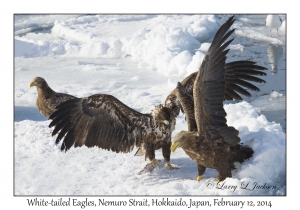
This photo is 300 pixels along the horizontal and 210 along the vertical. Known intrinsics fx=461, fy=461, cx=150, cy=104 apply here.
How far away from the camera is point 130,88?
30.7ft

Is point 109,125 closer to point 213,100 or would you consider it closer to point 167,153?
point 167,153

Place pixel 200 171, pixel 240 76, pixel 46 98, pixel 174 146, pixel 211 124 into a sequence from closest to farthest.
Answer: pixel 174 146, pixel 211 124, pixel 200 171, pixel 240 76, pixel 46 98

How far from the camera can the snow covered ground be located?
5.12m

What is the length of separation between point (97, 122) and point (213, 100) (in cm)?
138

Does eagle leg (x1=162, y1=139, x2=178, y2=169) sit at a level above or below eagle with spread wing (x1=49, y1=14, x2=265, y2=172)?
below

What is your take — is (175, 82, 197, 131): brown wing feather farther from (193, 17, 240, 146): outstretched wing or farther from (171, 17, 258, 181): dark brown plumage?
(193, 17, 240, 146): outstretched wing

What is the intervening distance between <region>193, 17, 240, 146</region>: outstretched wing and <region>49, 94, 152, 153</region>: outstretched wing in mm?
862

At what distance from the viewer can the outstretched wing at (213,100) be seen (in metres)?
4.78

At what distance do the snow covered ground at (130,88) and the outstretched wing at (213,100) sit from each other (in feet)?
1.54

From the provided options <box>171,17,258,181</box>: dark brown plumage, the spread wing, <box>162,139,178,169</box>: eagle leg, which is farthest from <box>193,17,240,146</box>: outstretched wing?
the spread wing

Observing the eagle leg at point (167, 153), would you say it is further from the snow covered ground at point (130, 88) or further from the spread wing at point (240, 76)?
the spread wing at point (240, 76)

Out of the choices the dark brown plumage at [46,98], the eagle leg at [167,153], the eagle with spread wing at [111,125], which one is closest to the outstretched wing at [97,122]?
the eagle with spread wing at [111,125]

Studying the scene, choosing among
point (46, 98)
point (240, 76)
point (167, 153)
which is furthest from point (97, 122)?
point (240, 76)

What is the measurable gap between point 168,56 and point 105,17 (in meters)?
4.51
